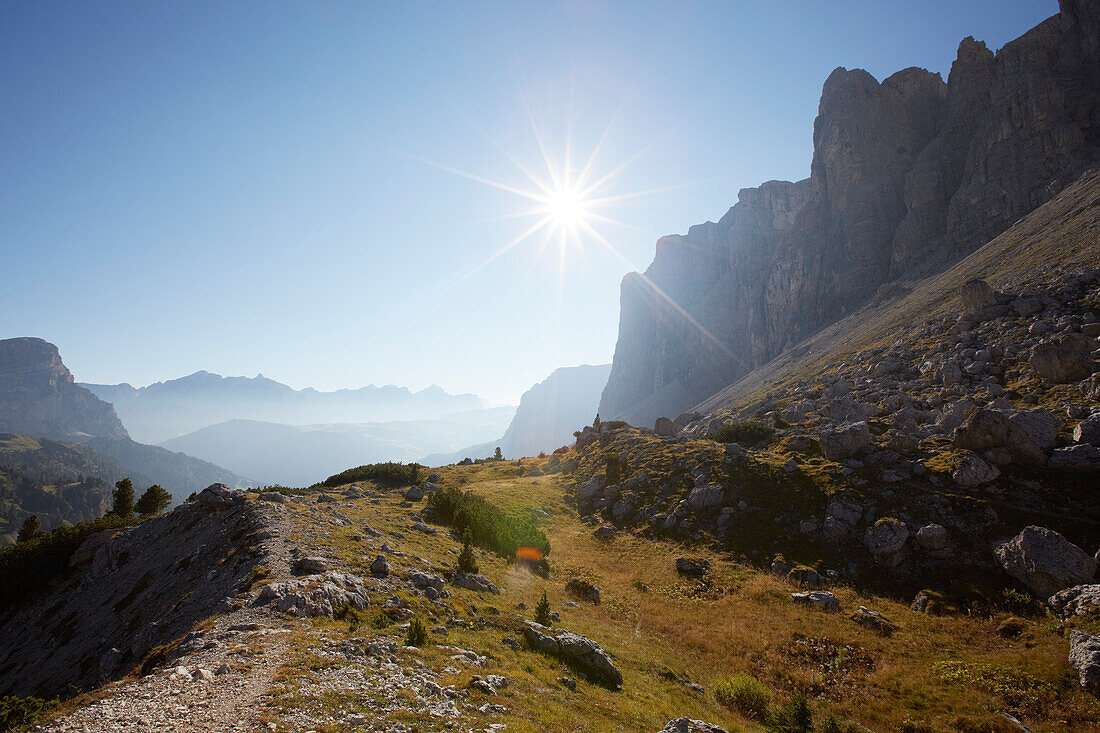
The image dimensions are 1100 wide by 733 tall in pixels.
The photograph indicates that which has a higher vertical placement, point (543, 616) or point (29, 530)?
point (543, 616)

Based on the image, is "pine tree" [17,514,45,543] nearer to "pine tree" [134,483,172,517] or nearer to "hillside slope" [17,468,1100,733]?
"pine tree" [134,483,172,517]

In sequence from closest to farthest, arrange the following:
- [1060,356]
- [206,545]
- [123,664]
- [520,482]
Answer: [123,664]
[206,545]
[1060,356]
[520,482]

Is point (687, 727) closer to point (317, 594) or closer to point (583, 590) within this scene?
point (317, 594)

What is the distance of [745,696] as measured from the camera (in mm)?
17969

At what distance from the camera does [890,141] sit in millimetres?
170500

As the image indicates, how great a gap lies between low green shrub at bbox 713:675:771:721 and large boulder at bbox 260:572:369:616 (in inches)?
636

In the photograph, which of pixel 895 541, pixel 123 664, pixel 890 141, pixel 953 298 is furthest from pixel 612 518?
pixel 890 141

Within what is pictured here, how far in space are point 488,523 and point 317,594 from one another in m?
21.4

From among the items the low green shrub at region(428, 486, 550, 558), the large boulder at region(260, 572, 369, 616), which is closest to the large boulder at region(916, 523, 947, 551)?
the low green shrub at region(428, 486, 550, 558)

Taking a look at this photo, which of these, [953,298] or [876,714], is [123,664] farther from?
[953,298]

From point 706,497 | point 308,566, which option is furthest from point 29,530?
point 706,497

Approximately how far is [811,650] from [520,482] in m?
41.8

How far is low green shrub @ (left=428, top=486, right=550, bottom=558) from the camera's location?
1427 inches

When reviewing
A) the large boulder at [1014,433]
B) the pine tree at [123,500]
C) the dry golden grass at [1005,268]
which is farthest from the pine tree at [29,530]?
the dry golden grass at [1005,268]
